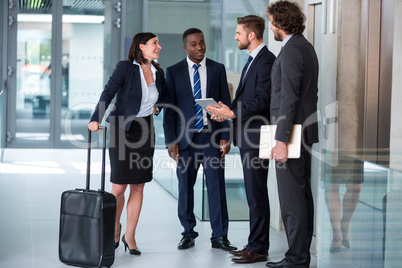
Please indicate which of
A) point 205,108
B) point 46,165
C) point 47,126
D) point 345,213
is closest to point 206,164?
point 205,108

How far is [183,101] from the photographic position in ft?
17.4

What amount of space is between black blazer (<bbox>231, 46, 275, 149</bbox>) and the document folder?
29 cm

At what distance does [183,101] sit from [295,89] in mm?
1217

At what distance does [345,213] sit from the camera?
12.4ft

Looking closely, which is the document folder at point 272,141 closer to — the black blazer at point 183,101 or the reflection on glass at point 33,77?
the black blazer at point 183,101

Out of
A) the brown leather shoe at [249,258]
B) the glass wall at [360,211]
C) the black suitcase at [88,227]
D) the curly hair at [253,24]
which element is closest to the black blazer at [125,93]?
the black suitcase at [88,227]

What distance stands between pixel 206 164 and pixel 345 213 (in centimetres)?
173

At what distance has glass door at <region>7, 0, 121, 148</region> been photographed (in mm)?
12227

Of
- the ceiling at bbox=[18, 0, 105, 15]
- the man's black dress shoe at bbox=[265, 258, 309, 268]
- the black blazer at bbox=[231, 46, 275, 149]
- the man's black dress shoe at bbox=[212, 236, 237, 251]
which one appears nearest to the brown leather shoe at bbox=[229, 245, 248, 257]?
the man's black dress shoe at bbox=[212, 236, 237, 251]

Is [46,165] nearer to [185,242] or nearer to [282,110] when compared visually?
[185,242]

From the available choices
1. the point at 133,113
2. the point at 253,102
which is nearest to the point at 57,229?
the point at 133,113

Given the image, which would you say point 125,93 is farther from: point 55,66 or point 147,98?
point 55,66

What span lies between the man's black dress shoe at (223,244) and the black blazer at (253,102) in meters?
0.82

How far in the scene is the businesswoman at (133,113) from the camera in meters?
4.90
